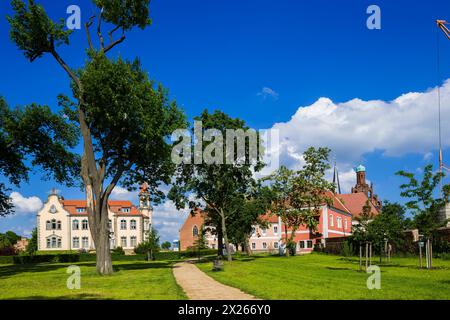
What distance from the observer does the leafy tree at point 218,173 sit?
3922cm

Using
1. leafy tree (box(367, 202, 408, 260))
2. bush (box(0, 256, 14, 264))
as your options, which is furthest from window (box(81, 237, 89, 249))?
leafy tree (box(367, 202, 408, 260))

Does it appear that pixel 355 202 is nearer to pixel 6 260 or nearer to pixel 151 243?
pixel 151 243

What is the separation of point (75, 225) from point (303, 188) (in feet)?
166

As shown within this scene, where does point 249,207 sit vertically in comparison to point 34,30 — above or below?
below

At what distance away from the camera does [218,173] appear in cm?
3997

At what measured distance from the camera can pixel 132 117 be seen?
87.8ft

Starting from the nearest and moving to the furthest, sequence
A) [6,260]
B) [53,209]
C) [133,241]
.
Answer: [6,260] → [53,209] → [133,241]

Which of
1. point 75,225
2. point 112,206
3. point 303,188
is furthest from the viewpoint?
point 112,206

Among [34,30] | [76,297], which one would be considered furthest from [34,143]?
[76,297]

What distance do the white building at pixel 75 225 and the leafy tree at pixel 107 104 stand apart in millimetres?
51439

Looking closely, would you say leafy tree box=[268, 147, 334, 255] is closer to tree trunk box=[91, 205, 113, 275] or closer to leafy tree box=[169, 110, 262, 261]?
leafy tree box=[169, 110, 262, 261]

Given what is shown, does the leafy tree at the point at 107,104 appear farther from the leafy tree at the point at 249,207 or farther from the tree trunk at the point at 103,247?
the leafy tree at the point at 249,207

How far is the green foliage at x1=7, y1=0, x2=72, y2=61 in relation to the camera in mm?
27109
